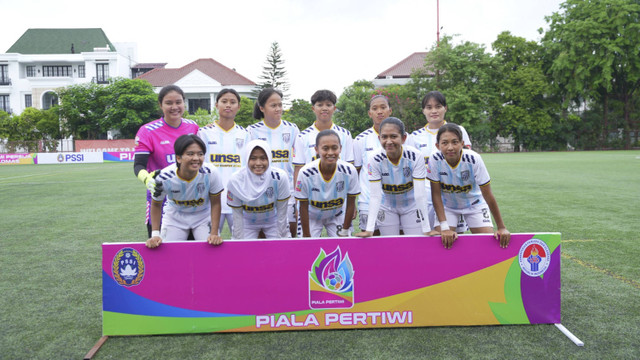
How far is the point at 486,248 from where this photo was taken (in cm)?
322

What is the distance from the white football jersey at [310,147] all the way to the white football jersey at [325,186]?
0.66m

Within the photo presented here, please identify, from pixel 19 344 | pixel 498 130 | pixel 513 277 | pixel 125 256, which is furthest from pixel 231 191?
pixel 498 130

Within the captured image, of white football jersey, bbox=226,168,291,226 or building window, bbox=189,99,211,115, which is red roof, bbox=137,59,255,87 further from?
white football jersey, bbox=226,168,291,226

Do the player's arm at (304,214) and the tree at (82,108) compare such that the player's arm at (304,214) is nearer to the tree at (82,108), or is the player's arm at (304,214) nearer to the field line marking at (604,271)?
the field line marking at (604,271)

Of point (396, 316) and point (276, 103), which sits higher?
point (276, 103)

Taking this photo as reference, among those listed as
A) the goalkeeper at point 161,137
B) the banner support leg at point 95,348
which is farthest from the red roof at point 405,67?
the banner support leg at point 95,348

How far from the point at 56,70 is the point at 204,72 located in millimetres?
17585

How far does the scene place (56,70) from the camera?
167ft

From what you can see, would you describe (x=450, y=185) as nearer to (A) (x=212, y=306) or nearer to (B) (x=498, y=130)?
(A) (x=212, y=306)

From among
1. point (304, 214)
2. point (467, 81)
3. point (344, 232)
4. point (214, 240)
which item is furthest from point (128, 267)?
point (467, 81)

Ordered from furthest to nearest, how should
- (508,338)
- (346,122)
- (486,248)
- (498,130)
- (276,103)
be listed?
(346,122) < (498,130) < (276,103) < (486,248) < (508,338)

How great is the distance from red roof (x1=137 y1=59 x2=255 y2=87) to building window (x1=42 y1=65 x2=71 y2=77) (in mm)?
8249

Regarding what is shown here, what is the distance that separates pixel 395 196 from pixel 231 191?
5.12ft

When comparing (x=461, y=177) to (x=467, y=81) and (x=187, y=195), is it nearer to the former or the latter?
(x=187, y=195)
